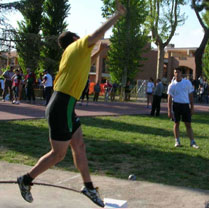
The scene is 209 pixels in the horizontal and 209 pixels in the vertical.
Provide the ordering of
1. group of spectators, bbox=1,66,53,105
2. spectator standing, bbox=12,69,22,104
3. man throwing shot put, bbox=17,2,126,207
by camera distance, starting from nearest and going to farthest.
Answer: man throwing shot put, bbox=17,2,126,207, group of spectators, bbox=1,66,53,105, spectator standing, bbox=12,69,22,104

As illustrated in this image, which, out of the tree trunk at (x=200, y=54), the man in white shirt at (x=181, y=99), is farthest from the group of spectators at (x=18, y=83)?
the tree trunk at (x=200, y=54)

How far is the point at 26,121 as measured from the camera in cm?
1242

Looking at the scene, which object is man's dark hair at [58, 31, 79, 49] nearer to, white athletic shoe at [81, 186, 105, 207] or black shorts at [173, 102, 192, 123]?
white athletic shoe at [81, 186, 105, 207]

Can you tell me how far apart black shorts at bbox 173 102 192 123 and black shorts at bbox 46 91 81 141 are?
528 cm

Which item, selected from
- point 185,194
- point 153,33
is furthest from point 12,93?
point 153,33

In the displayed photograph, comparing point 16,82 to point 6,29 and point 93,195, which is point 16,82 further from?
point 93,195

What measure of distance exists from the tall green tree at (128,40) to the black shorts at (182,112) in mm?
25184

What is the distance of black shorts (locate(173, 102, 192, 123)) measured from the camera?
8.95 metres

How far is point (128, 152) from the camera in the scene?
7.95m

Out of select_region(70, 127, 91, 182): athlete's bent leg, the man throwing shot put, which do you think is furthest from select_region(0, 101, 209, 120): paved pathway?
the man throwing shot put

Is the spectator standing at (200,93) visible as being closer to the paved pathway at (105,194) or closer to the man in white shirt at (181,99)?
the man in white shirt at (181,99)

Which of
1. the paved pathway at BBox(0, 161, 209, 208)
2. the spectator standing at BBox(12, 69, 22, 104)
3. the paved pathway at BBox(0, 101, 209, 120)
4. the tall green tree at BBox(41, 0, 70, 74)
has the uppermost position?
the tall green tree at BBox(41, 0, 70, 74)

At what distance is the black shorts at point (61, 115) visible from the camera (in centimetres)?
411

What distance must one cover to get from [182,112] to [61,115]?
5.41 meters
